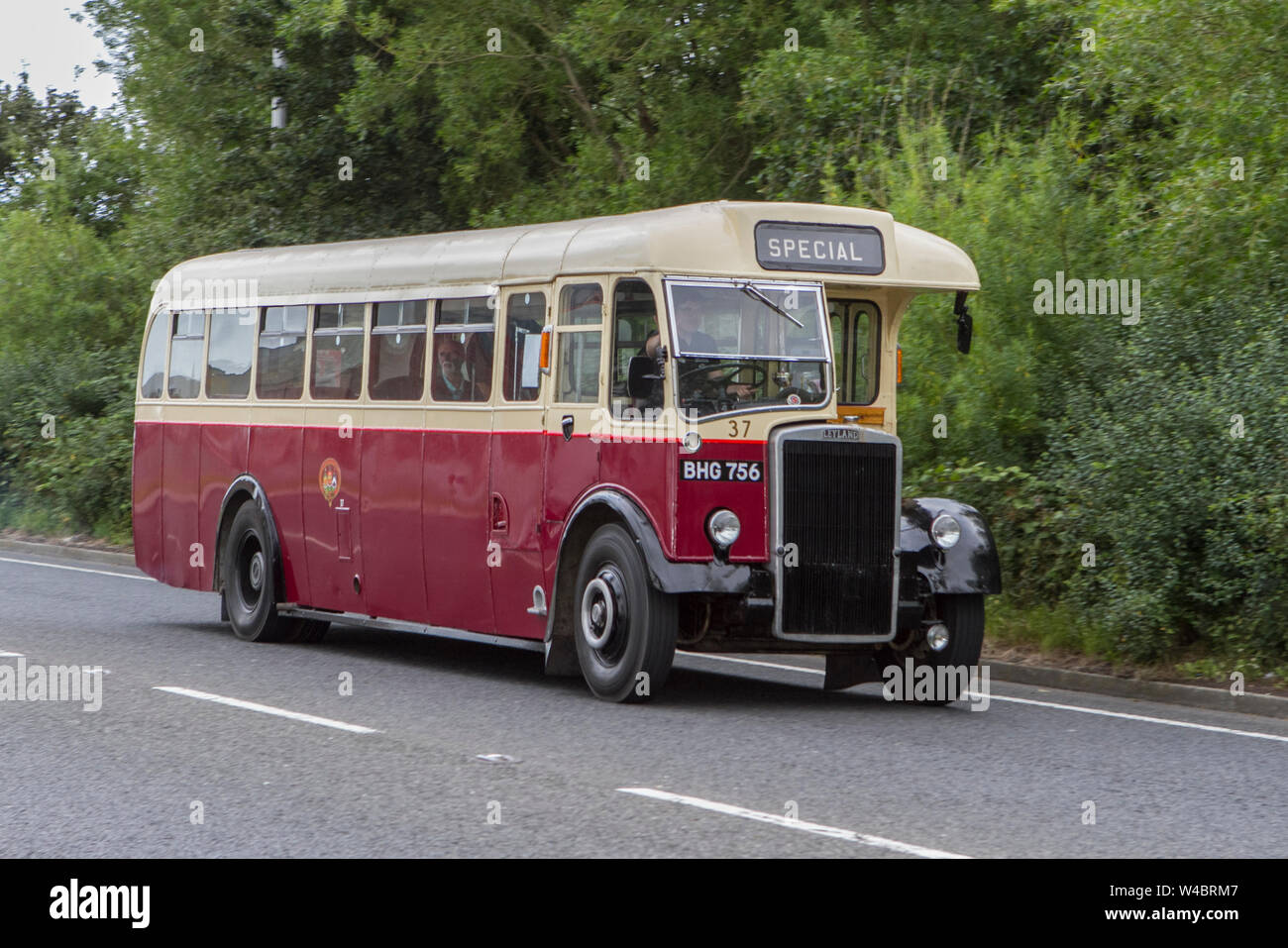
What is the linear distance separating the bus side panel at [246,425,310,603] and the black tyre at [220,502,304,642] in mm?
149

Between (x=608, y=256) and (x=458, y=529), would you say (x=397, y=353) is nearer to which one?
(x=458, y=529)

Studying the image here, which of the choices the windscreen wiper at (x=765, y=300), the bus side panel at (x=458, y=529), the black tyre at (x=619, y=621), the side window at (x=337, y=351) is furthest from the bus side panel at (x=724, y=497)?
the side window at (x=337, y=351)

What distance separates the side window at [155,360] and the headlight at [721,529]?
25.1 feet

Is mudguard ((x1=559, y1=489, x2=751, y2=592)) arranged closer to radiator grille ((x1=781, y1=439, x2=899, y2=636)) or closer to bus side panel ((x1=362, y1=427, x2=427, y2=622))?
radiator grille ((x1=781, y1=439, x2=899, y2=636))

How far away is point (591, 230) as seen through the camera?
1160 cm

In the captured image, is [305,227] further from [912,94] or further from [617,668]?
[617,668]

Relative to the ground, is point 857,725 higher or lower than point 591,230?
lower

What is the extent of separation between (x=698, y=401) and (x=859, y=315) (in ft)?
5.85

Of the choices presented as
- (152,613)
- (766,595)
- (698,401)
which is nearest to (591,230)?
(698,401)

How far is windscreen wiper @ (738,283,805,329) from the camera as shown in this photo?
11.1 meters

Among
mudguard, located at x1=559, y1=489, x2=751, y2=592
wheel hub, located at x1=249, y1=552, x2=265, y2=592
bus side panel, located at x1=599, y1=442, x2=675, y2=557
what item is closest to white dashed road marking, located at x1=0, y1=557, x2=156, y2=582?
wheel hub, located at x1=249, y1=552, x2=265, y2=592

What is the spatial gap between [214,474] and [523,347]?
4.67 meters

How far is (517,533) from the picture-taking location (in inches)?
477

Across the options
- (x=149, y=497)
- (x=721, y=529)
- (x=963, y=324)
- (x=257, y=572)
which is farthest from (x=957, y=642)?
(x=149, y=497)
